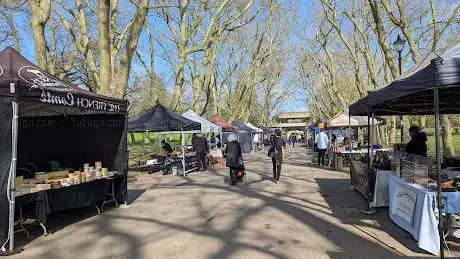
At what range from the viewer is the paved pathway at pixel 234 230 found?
6.94 meters

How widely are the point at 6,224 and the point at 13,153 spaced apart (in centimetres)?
107

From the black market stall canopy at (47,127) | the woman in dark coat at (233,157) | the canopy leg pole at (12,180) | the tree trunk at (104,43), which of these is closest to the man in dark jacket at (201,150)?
the woman in dark coat at (233,157)

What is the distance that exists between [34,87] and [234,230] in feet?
13.5

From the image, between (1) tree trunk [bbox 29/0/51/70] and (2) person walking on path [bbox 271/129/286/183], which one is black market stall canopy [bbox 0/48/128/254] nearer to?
(1) tree trunk [bbox 29/0/51/70]

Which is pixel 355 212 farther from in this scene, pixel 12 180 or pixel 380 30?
pixel 380 30

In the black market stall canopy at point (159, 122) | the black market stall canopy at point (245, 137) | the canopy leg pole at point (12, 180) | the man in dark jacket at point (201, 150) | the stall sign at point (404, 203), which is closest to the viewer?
the canopy leg pole at point (12, 180)

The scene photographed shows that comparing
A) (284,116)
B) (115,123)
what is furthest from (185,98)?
(284,116)

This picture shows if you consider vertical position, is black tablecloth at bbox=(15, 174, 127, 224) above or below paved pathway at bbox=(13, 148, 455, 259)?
above

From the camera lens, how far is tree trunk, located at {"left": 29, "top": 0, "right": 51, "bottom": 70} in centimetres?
1434

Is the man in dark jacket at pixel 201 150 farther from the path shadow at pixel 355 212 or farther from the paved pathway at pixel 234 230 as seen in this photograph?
the paved pathway at pixel 234 230

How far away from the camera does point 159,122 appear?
60.9ft

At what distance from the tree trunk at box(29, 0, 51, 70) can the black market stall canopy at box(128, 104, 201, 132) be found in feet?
15.5

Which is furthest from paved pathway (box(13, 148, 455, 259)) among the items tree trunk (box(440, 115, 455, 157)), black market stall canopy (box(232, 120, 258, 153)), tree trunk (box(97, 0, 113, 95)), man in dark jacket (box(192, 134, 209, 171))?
black market stall canopy (box(232, 120, 258, 153))

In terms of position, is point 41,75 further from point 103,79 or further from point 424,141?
point 424,141
